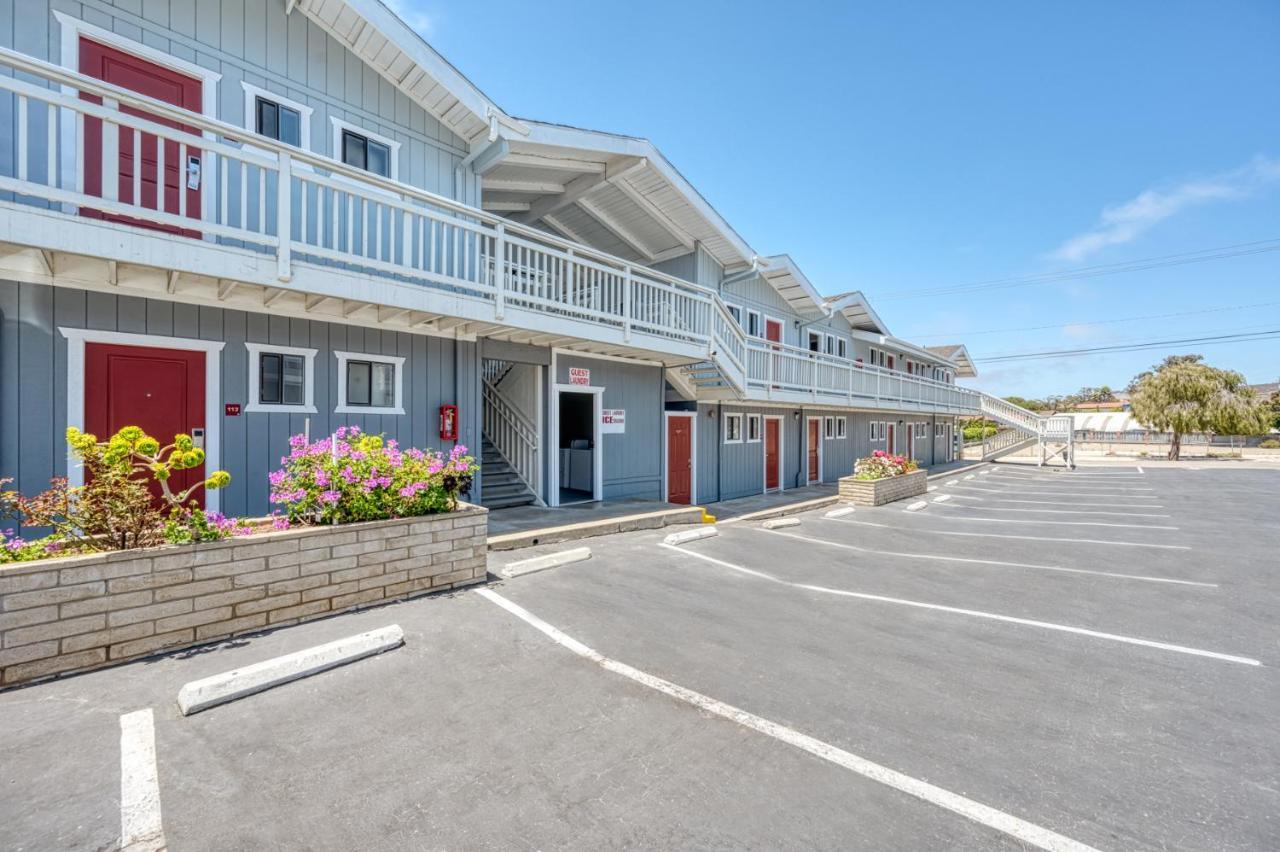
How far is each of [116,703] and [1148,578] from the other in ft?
33.9

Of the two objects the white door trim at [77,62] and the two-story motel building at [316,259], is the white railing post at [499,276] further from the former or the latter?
the white door trim at [77,62]

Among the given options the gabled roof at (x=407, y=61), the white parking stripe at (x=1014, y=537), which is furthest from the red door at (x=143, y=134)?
the white parking stripe at (x=1014, y=537)

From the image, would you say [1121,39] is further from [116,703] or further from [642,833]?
[116,703]

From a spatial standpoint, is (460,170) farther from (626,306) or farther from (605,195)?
(605,195)

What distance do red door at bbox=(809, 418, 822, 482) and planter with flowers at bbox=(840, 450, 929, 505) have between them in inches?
130

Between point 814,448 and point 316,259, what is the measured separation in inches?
628

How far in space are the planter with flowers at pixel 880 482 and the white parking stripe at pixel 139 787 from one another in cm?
1358

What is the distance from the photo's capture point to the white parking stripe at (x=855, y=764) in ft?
7.49

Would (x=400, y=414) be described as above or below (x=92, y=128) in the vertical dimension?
below

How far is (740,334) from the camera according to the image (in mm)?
12016

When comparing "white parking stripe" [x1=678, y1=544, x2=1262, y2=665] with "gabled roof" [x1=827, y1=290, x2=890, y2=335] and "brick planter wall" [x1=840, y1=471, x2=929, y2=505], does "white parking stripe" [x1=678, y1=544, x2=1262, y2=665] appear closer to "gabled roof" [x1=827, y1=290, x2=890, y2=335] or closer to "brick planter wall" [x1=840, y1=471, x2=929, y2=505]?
"brick planter wall" [x1=840, y1=471, x2=929, y2=505]

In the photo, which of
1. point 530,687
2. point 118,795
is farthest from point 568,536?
point 118,795

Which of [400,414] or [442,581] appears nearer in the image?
[442,581]

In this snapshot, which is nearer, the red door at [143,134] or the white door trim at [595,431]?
the red door at [143,134]
